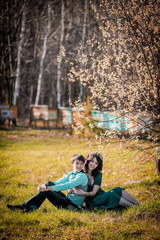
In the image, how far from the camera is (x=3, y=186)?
6152mm

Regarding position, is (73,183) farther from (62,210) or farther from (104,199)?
(104,199)

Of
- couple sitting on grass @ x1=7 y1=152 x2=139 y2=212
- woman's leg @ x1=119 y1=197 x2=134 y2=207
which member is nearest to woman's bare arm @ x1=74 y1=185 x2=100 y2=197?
couple sitting on grass @ x1=7 y1=152 x2=139 y2=212

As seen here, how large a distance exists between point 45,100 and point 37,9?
18962 millimetres

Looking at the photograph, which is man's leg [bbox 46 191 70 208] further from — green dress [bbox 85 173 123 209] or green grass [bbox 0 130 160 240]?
green dress [bbox 85 173 123 209]

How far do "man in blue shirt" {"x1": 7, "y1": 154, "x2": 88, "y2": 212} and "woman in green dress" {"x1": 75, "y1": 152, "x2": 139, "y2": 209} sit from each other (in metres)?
0.15

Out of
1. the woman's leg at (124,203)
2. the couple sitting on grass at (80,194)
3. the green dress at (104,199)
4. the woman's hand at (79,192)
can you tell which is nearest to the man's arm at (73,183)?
the couple sitting on grass at (80,194)

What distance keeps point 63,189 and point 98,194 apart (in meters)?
0.73

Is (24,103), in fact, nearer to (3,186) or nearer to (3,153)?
(3,153)

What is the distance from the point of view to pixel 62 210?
4.03m

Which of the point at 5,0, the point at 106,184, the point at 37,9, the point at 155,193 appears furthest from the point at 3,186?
the point at 37,9

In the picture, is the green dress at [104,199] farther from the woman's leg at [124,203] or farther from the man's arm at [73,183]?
the man's arm at [73,183]

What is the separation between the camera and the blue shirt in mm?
3924

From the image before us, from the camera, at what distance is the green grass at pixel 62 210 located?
329cm

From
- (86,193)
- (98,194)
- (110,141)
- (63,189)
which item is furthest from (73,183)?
(110,141)
